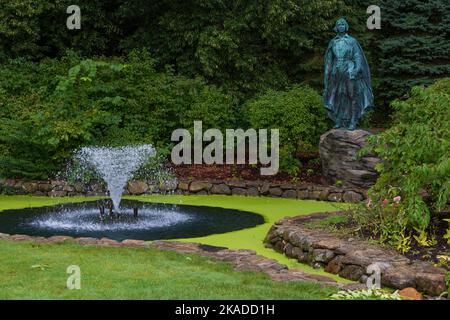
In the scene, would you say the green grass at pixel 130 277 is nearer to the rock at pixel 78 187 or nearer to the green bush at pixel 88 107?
the rock at pixel 78 187

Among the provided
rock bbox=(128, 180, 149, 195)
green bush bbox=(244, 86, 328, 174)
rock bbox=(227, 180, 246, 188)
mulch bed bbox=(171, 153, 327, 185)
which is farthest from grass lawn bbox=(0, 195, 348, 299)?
green bush bbox=(244, 86, 328, 174)

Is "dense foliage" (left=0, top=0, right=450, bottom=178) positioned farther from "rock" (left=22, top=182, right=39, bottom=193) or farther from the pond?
the pond

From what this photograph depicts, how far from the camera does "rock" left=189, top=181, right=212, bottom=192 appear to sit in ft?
49.5

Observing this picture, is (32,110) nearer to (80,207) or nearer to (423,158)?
(80,207)

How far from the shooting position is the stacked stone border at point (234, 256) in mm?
7054

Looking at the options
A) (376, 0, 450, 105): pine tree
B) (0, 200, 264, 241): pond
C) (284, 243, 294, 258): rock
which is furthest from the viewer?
(376, 0, 450, 105): pine tree

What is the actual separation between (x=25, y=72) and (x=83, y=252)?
433 inches

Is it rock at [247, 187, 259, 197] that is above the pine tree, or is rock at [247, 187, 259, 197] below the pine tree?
below

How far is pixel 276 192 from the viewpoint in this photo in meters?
14.8

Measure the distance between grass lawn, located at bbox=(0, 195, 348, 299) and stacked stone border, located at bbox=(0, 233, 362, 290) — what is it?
20 centimetres

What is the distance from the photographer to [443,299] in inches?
258

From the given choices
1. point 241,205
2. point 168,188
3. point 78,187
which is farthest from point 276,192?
point 78,187

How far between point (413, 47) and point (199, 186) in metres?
8.27

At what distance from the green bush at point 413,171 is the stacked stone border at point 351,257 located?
51 centimetres
